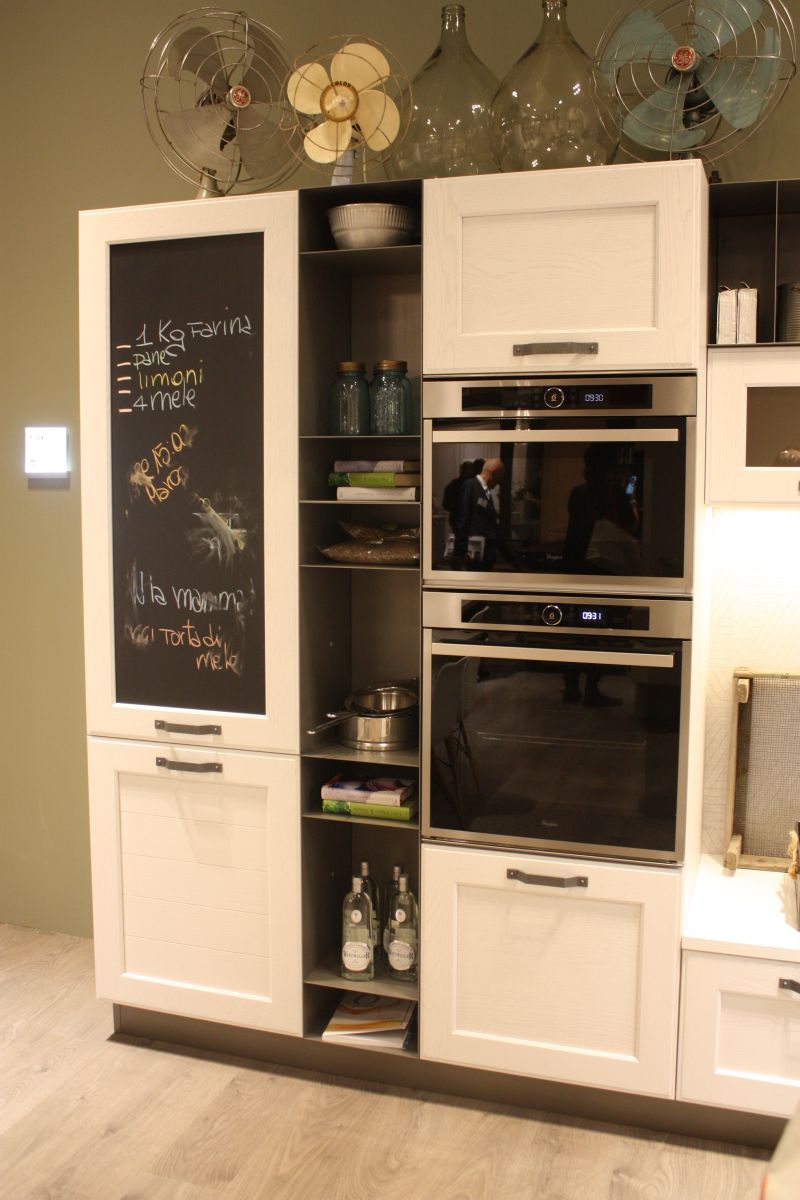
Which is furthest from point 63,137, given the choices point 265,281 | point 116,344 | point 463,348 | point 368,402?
point 463,348

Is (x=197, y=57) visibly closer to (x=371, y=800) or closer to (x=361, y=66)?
(x=361, y=66)

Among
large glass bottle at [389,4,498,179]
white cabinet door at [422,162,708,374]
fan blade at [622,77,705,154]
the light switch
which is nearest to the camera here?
white cabinet door at [422,162,708,374]

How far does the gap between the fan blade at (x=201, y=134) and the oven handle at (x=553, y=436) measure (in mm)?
982

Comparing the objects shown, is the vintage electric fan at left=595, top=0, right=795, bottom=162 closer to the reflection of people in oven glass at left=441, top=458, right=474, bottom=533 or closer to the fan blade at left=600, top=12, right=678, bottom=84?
the fan blade at left=600, top=12, right=678, bottom=84

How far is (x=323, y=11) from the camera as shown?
9.41 ft

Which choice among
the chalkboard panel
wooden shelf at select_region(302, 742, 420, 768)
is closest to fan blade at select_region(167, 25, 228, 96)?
the chalkboard panel

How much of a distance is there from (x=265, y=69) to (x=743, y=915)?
2.39 m

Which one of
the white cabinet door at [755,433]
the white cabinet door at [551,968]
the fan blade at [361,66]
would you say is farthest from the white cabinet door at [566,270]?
the white cabinet door at [551,968]

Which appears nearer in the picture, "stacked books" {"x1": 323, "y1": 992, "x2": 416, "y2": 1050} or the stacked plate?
the stacked plate

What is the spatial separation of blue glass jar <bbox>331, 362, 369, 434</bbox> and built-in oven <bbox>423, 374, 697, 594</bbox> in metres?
0.27

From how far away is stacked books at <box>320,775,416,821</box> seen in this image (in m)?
2.52

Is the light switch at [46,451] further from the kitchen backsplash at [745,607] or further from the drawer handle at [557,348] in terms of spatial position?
the kitchen backsplash at [745,607]

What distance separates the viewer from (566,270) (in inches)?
89.0

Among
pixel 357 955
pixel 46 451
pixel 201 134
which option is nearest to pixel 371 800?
pixel 357 955
